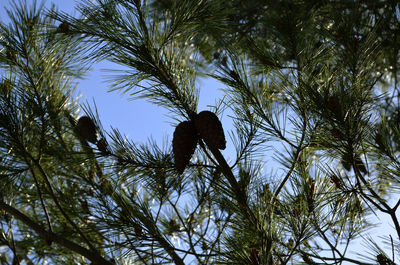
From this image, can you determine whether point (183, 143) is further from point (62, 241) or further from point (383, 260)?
point (383, 260)

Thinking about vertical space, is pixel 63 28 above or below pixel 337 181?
above

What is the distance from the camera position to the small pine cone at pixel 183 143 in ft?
2.59

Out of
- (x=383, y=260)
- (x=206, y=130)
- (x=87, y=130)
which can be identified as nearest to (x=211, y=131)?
(x=206, y=130)

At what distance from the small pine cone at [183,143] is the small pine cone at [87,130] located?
Answer: 23 cm

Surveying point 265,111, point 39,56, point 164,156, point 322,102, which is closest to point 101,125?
point 164,156

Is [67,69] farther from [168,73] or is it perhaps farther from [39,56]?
[168,73]

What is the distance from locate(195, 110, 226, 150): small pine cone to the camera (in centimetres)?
76

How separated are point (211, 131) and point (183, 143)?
6cm

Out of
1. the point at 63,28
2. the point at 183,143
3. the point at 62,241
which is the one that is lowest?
the point at 62,241

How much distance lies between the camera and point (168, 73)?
0.91 meters

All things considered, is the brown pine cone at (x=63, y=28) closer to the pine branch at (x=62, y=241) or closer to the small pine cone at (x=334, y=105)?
the pine branch at (x=62, y=241)

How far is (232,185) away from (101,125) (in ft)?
1.13

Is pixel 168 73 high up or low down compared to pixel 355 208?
up

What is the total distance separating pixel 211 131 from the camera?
765 millimetres
